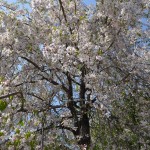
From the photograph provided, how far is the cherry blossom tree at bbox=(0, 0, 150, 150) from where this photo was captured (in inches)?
284

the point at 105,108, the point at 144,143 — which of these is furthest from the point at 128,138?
the point at 105,108

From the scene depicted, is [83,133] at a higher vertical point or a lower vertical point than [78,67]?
lower

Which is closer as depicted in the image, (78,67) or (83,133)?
(78,67)

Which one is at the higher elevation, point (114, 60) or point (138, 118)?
point (114, 60)

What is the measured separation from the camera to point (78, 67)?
23.4ft

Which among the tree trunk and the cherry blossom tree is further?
the tree trunk

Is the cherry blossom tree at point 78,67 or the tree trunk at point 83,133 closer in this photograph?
the cherry blossom tree at point 78,67

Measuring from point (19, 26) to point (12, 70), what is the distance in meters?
1.17

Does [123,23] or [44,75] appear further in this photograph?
[44,75]

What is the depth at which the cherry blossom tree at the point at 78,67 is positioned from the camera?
7211 millimetres

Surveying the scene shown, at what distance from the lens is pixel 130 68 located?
7.55 meters

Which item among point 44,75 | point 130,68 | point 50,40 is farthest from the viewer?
point 44,75

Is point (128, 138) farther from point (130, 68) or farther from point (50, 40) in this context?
point (50, 40)

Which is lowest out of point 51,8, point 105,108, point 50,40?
point 105,108
